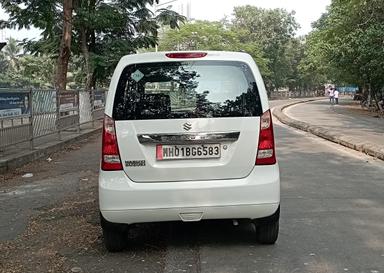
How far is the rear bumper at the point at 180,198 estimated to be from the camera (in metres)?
4.64

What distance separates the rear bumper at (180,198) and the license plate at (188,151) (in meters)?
0.23

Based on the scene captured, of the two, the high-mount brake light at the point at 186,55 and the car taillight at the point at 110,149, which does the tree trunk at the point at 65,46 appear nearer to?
the high-mount brake light at the point at 186,55

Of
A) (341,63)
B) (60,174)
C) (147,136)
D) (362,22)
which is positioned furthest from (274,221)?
(341,63)

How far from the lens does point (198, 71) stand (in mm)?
4914

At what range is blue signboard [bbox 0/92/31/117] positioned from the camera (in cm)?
1043

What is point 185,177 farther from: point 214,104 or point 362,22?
point 362,22

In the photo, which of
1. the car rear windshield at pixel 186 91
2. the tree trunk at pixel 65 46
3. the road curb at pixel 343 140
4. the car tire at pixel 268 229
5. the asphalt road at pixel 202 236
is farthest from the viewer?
the tree trunk at pixel 65 46

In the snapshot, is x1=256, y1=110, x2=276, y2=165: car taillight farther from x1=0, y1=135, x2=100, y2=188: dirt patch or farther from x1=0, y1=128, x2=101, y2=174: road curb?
x1=0, y1=128, x2=101, y2=174: road curb

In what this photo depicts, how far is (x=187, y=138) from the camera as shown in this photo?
4.68 metres

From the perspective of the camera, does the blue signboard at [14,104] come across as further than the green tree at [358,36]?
No

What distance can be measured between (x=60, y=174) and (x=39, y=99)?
11.0ft

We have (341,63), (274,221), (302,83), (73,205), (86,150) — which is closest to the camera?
(274,221)

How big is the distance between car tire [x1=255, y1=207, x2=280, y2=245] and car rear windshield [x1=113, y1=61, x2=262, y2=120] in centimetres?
98

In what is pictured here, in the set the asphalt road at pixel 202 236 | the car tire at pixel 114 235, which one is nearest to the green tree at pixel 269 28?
the asphalt road at pixel 202 236
